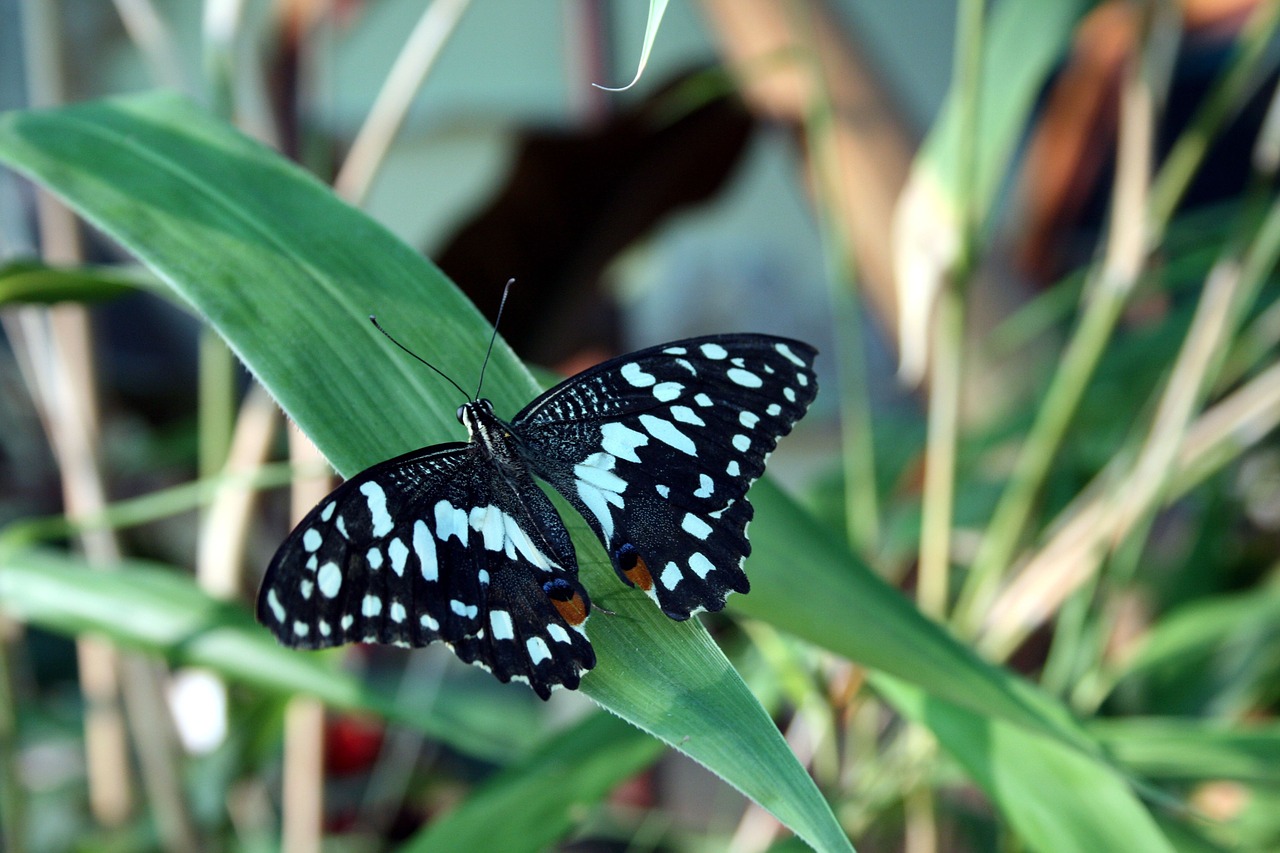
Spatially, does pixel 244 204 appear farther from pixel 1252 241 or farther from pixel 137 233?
pixel 1252 241

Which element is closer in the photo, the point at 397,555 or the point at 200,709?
the point at 397,555

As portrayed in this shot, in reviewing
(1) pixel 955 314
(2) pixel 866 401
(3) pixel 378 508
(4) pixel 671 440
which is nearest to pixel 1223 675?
(2) pixel 866 401

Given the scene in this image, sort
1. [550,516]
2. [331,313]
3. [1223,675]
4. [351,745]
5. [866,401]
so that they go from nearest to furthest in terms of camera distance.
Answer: [331,313]
[550,516]
[866,401]
[1223,675]
[351,745]

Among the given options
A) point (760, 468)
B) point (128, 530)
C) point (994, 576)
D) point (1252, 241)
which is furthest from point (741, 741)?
point (128, 530)

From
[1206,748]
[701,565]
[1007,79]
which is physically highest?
[1007,79]

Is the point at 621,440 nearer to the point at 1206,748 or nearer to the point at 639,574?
the point at 639,574

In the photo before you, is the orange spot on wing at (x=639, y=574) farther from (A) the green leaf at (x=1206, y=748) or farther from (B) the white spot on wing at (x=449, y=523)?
(A) the green leaf at (x=1206, y=748)

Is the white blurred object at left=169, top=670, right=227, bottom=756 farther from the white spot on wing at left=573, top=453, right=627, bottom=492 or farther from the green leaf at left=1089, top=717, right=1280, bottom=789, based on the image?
the green leaf at left=1089, top=717, right=1280, bottom=789
